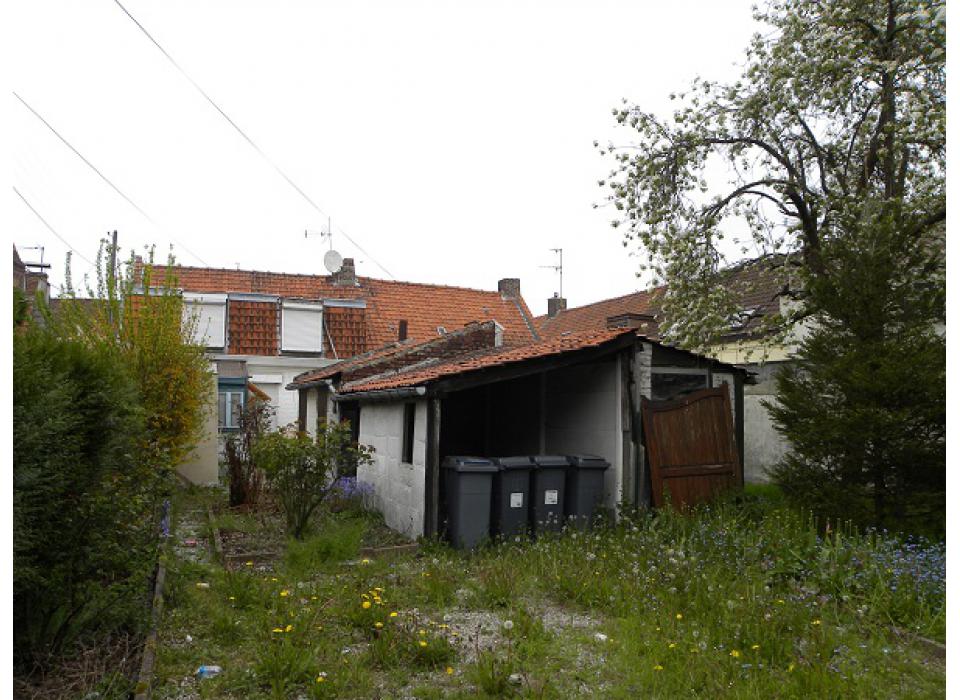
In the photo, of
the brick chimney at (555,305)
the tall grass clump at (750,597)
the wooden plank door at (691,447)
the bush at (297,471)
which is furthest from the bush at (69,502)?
the brick chimney at (555,305)

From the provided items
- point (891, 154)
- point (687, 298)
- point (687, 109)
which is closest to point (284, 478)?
point (687, 298)

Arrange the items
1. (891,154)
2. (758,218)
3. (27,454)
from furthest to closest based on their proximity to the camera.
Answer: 1. (758,218)
2. (891,154)
3. (27,454)

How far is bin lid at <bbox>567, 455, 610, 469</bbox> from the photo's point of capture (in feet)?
33.3

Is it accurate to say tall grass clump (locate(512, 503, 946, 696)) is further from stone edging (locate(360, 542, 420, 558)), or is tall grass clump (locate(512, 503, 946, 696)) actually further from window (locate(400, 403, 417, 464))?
window (locate(400, 403, 417, 464))

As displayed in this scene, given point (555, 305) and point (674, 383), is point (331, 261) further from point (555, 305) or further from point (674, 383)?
point (674, 383)

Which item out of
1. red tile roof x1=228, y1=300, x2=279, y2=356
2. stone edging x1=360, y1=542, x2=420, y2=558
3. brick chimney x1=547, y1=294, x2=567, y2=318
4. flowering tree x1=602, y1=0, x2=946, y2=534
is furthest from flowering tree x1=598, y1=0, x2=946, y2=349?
brick chimney x1=547, y1=294, x2=567, y2=318

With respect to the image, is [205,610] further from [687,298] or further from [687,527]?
[687,298]

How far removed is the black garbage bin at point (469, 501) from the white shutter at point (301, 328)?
51.2 ft

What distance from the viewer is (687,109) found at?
44.8 ft

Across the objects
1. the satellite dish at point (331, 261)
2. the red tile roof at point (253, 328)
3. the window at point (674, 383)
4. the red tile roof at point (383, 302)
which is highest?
the satellite dish at point (331, 261)

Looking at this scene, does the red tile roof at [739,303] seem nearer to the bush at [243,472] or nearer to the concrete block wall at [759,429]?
the concrete block wall at [759,429]

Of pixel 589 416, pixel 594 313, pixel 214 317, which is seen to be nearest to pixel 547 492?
pixel 589 416

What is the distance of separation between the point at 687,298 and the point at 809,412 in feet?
16.9

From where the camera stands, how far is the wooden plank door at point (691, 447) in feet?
34.8
